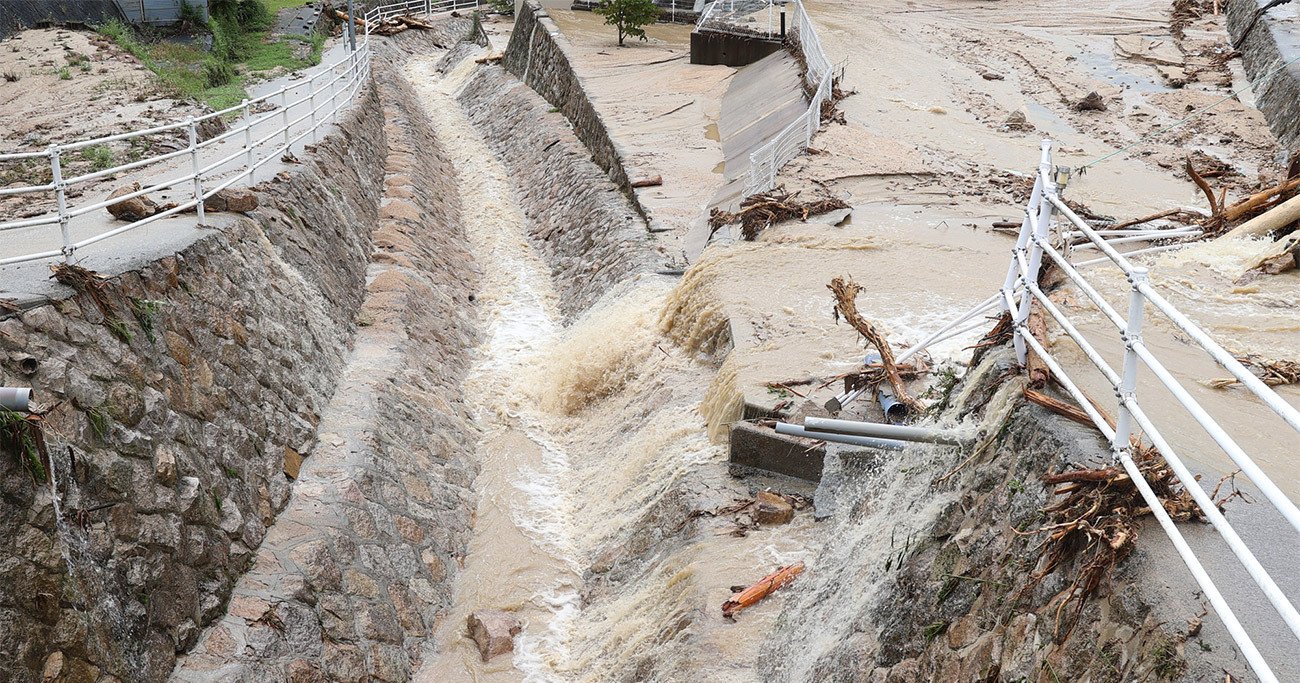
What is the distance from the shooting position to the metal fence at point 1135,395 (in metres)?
2.75

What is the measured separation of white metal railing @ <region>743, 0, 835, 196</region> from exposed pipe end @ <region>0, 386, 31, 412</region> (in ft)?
34.0

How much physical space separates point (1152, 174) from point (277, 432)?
40.3ft

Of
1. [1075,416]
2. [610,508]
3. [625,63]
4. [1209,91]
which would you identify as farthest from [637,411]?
[625,63]

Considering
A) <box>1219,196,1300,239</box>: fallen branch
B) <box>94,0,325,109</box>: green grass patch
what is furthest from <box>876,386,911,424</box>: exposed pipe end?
<box>94,0,325,109</box>: green grass patch

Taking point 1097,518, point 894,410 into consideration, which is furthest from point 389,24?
point 1097,518

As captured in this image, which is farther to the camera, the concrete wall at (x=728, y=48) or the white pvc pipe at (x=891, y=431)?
the concrete wall at (x=728, y=48)

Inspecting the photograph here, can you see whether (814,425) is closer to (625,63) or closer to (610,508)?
(610,508)

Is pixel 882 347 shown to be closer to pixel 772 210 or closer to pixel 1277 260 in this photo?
pixel 1277 260

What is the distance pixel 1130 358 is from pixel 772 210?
978 centimetres

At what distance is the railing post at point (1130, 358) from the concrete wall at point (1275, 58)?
1322 cm

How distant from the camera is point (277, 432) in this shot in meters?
9.17

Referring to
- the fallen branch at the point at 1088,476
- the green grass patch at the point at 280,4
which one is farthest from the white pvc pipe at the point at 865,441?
the green grass patch at the point at 280,4

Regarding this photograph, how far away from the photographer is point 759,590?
7.34 m

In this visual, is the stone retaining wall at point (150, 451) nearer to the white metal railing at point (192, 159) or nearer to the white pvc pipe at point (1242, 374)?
the white metal railing at point (192, 159)
